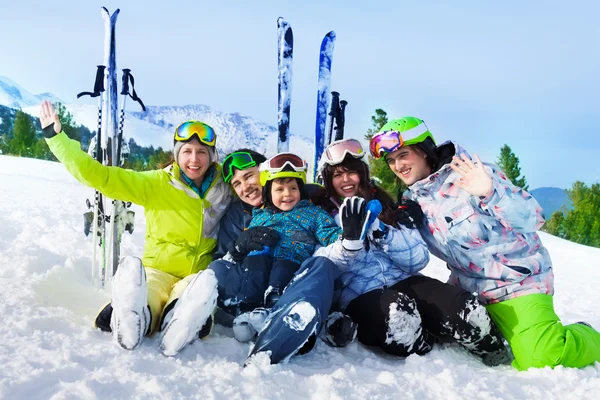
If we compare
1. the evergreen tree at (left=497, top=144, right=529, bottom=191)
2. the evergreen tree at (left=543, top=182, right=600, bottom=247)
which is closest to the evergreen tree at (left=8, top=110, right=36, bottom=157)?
the evergreen tree at (left=497, top=144, right=529, bottom=191)

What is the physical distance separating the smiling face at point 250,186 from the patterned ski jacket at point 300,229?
0.74 ft

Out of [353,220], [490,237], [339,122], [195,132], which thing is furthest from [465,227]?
[339,122]

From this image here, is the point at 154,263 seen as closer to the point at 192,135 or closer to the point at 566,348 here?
the point at 192,135

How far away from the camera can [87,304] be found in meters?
3.33

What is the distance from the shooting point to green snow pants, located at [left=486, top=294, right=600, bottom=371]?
9.17 ft

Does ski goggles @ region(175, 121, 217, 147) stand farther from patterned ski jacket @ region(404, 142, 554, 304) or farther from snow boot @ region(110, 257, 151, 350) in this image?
patterned ski jacket @ region(404, 142, 554, 304)

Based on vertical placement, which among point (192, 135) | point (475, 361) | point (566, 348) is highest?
point (192, 135)

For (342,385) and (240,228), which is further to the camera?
(240,228)

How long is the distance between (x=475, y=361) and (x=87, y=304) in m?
2.74

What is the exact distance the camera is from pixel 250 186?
364 centimetres

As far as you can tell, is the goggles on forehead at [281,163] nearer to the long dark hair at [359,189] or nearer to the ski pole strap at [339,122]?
the long dark hair at [359,189]

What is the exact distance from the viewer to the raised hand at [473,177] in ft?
9.73

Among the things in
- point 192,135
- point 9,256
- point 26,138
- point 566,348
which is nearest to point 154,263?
point 192,135

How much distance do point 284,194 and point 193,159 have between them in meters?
0.80
